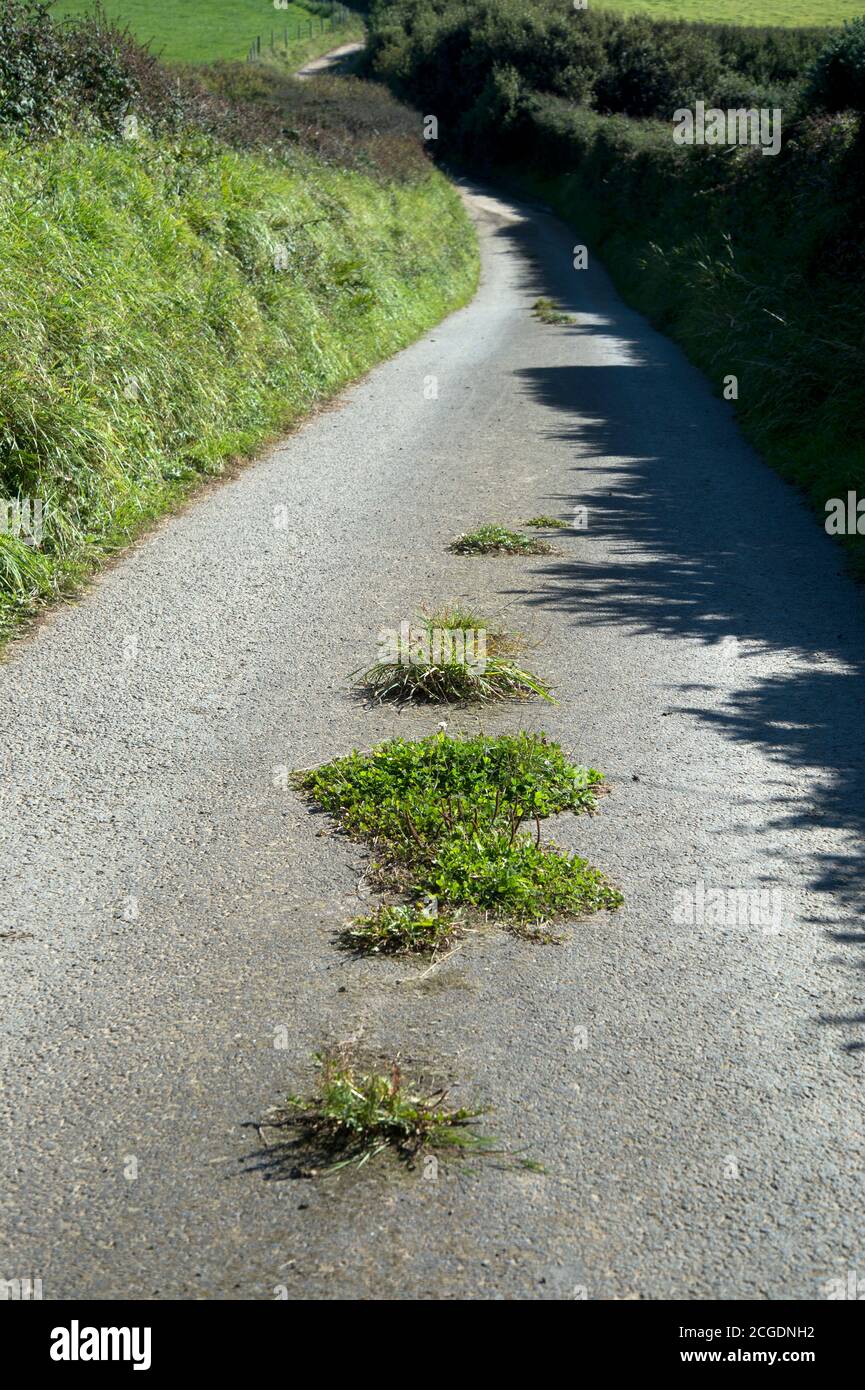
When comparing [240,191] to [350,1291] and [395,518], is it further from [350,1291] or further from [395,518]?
[350,1291]

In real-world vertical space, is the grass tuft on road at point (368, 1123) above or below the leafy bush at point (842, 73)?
below

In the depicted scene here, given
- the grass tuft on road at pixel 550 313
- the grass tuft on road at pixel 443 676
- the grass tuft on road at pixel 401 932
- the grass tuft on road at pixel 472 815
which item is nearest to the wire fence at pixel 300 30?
the grass tuft on road at pixel 550 313

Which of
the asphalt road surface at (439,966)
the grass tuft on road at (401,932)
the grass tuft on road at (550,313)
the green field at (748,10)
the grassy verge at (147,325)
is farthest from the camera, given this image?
the green field at (748,10)

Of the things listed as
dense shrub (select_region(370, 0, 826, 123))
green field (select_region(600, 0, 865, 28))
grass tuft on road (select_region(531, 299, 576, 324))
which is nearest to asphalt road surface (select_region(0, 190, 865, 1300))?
grass tuft on road (select_region(531, 299, 576, 324))

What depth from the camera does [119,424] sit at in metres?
9.19

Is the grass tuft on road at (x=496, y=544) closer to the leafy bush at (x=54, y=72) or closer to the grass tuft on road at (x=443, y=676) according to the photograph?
the grass tuft on road at (x=443, y=676)

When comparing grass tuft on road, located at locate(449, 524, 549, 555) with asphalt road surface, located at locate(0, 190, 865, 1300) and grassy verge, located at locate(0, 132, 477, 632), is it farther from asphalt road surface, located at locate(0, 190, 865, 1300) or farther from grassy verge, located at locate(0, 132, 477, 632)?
grassy verge, located at locate(0, 132, 477, 632)

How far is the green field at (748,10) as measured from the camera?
54812 mm

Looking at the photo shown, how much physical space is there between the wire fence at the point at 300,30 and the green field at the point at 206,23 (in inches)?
5.2

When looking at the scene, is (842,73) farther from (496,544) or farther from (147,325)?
(496,544)

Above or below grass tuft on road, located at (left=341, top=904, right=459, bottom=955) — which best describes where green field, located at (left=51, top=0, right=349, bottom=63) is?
above

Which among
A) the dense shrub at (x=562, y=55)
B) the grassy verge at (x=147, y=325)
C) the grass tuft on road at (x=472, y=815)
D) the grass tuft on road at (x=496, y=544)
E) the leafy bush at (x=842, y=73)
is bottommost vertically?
the grass tuft on road at (x=472, y=815)

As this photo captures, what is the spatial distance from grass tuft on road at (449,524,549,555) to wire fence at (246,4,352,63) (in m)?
54.7

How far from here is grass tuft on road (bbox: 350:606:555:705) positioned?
6.09 meters
